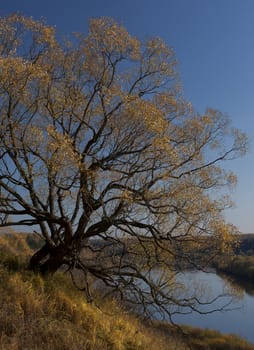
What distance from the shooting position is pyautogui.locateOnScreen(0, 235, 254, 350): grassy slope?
7.50m

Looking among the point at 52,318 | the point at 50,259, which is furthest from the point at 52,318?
the point at 50,259

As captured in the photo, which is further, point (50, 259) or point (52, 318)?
point (50, 259)

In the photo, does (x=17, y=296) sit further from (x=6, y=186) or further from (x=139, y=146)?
(x=139, y=146)

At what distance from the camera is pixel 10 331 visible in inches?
295

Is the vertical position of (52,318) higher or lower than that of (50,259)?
lower

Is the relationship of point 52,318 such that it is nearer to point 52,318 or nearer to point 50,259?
point 52,318

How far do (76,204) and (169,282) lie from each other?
368cm

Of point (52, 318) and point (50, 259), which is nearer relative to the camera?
point (52, 318)

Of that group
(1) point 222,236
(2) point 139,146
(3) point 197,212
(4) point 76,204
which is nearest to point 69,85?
(2) point 139,146

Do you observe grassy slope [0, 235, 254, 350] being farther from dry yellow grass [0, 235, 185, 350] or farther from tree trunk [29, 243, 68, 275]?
tree trunk [29, 243, 68, 275]

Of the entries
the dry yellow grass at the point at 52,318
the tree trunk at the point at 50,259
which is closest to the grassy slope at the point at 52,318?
the dry yellow grass at the point at 52,318

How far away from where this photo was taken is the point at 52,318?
8.85m

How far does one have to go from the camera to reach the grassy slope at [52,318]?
750cm

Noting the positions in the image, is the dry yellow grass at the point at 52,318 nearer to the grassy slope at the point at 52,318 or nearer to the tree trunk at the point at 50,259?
the grassy slope at the point at 52,318
